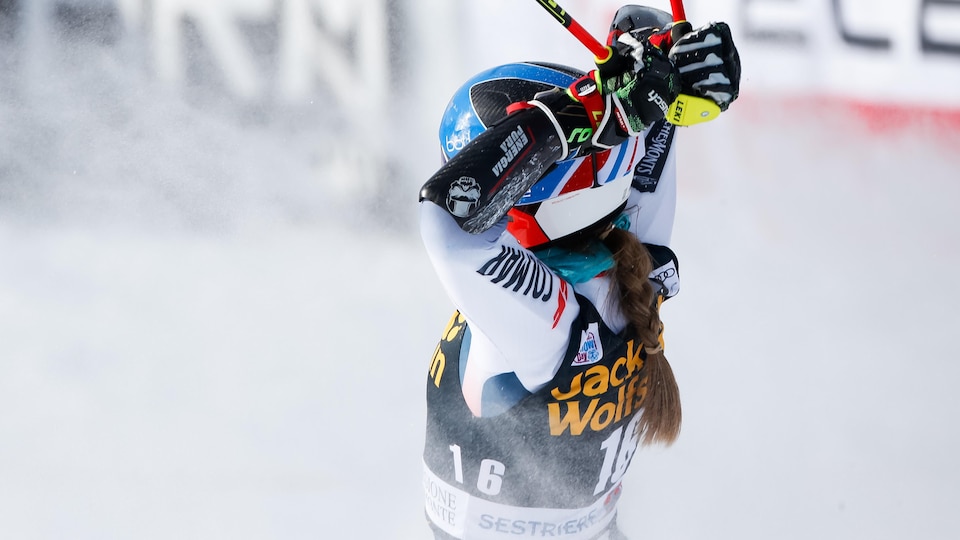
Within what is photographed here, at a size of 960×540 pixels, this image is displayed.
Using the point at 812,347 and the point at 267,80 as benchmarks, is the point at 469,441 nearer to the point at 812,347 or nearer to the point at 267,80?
the point at 812,347

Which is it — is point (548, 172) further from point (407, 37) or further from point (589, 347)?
point (407, 37)

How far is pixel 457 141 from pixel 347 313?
7.03ft

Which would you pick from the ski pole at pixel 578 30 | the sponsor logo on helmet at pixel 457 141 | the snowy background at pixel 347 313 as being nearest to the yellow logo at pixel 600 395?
the sponsor logo on helmet at pixel 457 141

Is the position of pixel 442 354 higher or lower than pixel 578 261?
lower

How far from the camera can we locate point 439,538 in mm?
2350

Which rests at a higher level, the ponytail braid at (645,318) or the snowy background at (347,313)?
the ponytail braid at (645,318)

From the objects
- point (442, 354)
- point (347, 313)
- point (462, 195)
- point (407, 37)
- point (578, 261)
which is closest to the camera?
point (462, 195)

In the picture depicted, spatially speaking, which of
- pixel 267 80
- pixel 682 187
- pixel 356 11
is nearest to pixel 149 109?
pixel 267 80

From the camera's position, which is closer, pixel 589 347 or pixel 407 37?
pixel 589 347

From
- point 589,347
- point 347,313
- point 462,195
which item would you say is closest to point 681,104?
point 462,195

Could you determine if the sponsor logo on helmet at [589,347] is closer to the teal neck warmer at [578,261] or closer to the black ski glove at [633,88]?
the teal neck warmer at [578,261]

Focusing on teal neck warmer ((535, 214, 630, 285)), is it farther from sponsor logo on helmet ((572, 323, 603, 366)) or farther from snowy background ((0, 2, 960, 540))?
snowy background ((0, 2, 960, 540))

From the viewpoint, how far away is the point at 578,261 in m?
1.88

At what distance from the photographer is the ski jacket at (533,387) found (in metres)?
1.68
